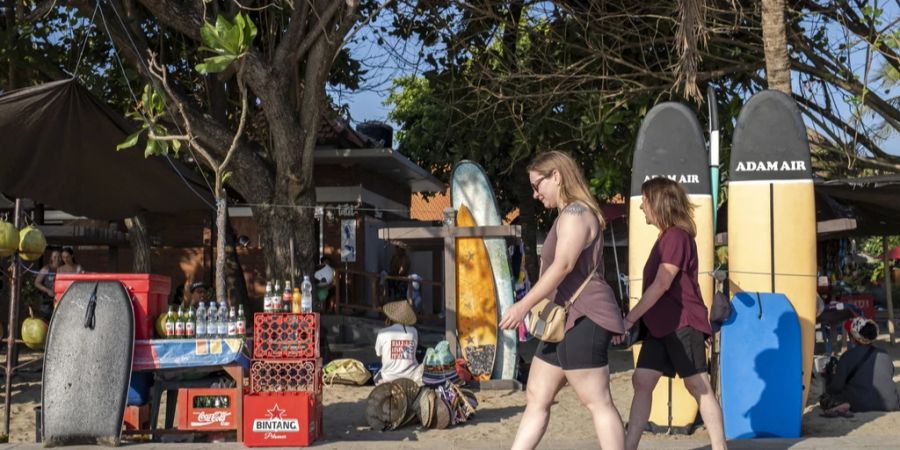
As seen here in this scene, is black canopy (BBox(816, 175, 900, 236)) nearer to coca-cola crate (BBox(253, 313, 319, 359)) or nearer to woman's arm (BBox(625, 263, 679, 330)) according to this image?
woman's arm (BBox(625, 263, 679, 330))

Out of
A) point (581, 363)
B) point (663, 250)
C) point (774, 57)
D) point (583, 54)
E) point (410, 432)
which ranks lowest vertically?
point (410, 432)

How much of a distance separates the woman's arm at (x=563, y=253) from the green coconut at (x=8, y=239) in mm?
4528

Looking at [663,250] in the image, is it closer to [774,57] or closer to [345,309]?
[774,57]

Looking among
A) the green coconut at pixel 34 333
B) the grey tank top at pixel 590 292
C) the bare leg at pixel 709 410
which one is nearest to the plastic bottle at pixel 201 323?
the green coconut at pixel 34 333

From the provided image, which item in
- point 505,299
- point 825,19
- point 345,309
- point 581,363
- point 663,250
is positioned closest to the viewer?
point 581,363

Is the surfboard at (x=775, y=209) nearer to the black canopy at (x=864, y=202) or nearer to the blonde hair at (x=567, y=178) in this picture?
the black canopy at (x=864, y=202)

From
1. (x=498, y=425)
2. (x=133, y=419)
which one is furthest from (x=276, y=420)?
(x=498, y=425)

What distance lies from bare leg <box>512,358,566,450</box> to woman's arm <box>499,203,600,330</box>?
1.40 feet

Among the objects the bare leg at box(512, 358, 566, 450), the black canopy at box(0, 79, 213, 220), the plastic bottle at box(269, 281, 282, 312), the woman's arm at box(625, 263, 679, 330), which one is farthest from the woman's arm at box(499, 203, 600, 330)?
the black canopy at box(0, 79, 213, 220)

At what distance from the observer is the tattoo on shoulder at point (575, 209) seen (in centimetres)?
467

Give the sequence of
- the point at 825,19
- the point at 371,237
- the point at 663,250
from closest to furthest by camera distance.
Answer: the point at 663,250, the point at 825,19, the point at 371,237

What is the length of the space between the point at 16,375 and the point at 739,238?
317 inches

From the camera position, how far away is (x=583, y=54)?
13031 millimetres

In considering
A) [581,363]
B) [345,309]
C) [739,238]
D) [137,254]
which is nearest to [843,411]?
[739,238]
